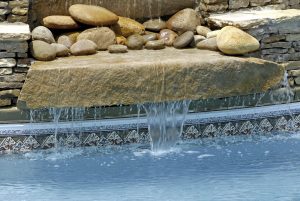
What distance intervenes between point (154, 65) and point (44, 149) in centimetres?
101

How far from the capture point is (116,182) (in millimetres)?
4738

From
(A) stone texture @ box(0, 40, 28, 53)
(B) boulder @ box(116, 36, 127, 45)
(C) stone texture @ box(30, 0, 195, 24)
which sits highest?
(C) stone texture @ box(30, 0, 195, 24)

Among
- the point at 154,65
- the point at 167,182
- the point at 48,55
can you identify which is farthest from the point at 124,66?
the point at 167,182

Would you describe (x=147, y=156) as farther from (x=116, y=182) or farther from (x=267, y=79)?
(x=267, y=79)

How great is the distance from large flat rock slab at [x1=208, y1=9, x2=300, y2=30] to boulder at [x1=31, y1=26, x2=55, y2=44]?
55.0 inches

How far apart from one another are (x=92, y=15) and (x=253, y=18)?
51.6 inches

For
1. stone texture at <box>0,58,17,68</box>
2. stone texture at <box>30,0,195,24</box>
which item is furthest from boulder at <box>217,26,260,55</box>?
stone texture at <box>0,58,17,68</box>

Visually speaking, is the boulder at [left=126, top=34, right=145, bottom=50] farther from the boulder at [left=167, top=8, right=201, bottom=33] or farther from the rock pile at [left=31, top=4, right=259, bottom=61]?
the boulder at [left=167, top=8, right=201, bottom=33]

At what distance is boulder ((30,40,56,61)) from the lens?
5453 millimetres

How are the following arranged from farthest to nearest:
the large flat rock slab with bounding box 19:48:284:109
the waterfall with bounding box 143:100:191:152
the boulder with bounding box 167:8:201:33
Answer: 1. the boulder with bounding box 167:8:201:33
2. the waterfall with bounding box 143:100:191:152
3. the large flat rock slab with bounding box 19:48:284:109

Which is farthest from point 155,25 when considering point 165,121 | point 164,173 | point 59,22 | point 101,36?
point 164,173

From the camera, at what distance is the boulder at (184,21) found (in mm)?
6289

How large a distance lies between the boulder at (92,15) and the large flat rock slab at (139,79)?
531mm

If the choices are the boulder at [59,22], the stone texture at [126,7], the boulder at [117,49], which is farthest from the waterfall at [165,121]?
the stone texture at [126,7]
